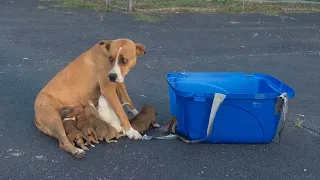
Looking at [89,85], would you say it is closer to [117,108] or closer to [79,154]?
[117,108]

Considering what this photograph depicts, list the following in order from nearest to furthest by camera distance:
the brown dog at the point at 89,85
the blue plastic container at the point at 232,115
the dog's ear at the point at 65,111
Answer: the blue plastic container at the point at 232,115 < the brown dog at the point at 89,85 < the dog's ear at the point at 65,111

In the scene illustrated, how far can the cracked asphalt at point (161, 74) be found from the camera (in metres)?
4.49

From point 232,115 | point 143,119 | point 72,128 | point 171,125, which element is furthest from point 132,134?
point 232,115

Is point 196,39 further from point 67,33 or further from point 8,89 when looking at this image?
point 8,89

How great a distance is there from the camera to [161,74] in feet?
25.0

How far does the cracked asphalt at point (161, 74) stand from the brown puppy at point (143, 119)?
20 cm

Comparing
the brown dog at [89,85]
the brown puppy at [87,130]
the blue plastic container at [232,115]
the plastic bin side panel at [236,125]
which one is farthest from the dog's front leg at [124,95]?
the plastic bin side panel at [236,125]

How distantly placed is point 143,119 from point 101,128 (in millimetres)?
500

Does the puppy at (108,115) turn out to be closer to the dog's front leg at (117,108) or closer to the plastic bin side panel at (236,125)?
the dog's front leg at (117,108)

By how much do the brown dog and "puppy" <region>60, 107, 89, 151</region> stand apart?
0.18 feet

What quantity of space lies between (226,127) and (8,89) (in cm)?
306

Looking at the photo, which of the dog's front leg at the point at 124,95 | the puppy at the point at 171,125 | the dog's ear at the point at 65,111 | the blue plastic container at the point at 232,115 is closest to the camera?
the blue plastic container at the point at 232,115

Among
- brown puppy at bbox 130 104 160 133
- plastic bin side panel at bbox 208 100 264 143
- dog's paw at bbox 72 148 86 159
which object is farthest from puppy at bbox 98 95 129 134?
plastic bin side panel at bbox 208 100 264 143

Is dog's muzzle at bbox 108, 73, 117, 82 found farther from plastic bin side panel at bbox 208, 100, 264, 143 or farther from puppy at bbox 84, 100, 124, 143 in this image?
plastic bin side panel at bbox 208, 100, 264, 143
